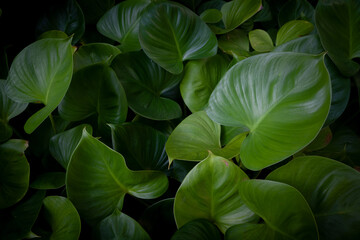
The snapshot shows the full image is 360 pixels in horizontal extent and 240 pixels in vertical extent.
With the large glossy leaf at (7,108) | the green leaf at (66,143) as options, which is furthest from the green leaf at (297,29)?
the large glossy leaf at (7,108)

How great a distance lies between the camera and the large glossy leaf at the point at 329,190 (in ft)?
1.43

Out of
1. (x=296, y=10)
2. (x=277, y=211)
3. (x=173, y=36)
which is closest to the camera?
(x=277, y=211)

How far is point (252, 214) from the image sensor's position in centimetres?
49

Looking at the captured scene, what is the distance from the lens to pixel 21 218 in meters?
0.58

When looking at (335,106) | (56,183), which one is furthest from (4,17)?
(335,106)

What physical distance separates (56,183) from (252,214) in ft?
1.33

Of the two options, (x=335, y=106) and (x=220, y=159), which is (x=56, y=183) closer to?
(x=220, y=159)

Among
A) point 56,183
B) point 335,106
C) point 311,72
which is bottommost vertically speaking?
point 56,183

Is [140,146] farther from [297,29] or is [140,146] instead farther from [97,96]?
[297,29]

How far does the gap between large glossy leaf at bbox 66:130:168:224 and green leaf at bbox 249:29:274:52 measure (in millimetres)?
474

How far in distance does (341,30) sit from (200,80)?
0.31 metres

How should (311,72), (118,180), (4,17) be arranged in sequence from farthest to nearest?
(4,17) < (118,180) < (311,72)

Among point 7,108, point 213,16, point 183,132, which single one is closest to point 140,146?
point 183,132

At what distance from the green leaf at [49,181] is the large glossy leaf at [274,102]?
0.36 meters
